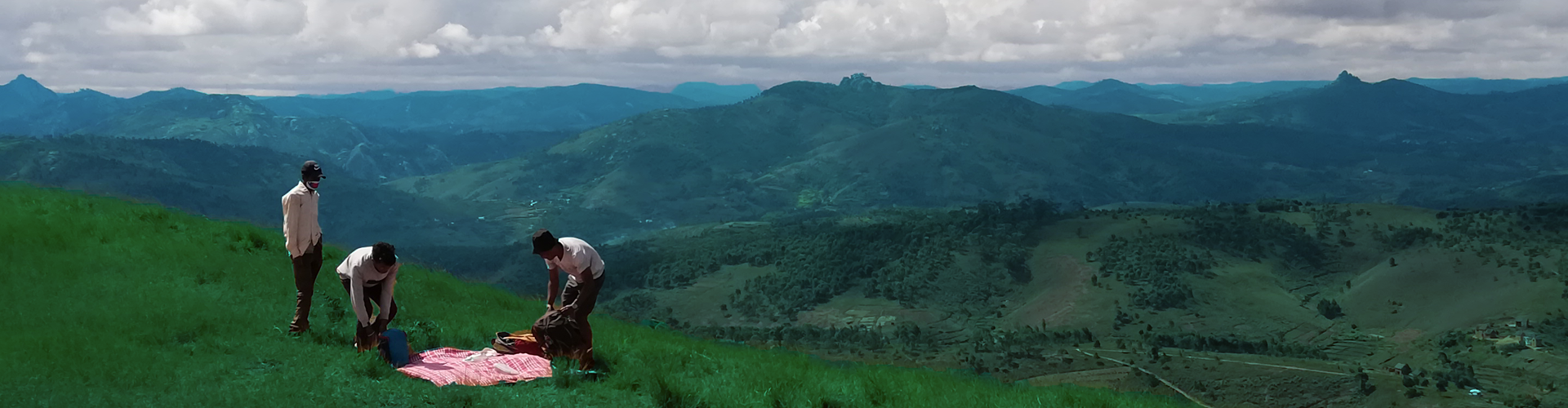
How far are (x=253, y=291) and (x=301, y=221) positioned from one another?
10.7 feet

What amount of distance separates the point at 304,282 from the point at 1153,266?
Answer: 99.3 m

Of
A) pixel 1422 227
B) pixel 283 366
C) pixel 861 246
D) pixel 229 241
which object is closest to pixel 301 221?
pixel 283 366

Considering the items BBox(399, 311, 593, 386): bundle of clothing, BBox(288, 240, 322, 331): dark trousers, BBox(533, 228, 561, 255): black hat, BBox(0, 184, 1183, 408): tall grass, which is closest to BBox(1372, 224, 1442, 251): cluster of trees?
BBox(0, 184, 1183, 408): tall grass

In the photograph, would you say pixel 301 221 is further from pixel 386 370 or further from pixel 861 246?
pixel 861 246

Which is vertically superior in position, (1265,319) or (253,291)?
(253,291)

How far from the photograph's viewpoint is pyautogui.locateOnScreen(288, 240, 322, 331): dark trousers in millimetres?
14023

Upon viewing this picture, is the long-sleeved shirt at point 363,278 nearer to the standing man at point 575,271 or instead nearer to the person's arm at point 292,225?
the person's arm at point 292,225

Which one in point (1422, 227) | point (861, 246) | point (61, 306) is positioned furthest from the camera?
point (861, 246)


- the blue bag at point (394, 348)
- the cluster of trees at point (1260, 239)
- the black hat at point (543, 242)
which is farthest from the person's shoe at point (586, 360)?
the cluster of trees at point (1260, 239)

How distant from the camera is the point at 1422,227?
335 feet

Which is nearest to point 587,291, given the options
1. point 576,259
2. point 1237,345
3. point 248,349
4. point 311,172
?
point 576,259

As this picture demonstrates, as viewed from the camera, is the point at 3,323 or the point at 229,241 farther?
the point at 229,241

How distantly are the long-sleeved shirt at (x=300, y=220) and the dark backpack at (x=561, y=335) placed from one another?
10.8 feet

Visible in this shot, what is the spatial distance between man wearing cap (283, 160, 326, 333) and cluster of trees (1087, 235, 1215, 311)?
89708 mm
